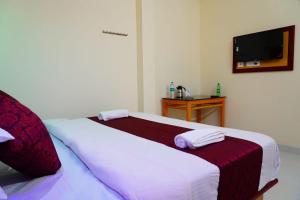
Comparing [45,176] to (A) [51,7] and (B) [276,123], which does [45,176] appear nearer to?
(A) [51,7]

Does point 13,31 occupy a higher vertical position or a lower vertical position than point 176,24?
lower

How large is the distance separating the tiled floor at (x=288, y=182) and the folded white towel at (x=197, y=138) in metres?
0.90

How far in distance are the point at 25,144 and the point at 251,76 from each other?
295cm

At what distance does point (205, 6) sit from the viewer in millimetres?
3473

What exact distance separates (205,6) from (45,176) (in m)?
3.54

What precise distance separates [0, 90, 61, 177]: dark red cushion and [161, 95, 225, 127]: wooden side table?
2.19 meters

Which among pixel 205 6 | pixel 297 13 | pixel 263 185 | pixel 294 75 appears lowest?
pixel 263 185

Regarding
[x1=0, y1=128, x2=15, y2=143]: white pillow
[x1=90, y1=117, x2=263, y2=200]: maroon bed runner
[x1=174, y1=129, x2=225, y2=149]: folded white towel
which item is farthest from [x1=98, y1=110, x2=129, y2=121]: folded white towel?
[x1=0, y1=128, x2=15, y2=143]: white pillow

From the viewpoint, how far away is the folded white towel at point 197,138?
3.59 feet

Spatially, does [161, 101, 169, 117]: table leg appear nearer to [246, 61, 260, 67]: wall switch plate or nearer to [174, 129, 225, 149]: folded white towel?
[246, 61, 260, 67]: wall switch plate

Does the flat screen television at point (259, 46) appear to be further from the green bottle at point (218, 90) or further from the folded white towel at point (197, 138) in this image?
the folded white towel at point (197, 138)

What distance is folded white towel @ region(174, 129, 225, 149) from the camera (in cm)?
109

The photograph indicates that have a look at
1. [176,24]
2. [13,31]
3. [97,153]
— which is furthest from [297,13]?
[13,31]

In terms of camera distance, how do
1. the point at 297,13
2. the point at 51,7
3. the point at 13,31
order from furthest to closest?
the point at 297,13 → the point at 51,7 → the point at 13,31
